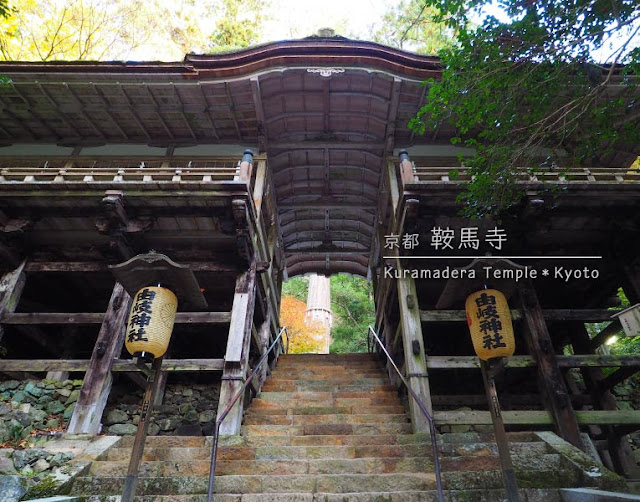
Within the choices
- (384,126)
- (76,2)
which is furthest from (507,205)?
(76,2)

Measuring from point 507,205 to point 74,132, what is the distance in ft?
35.6

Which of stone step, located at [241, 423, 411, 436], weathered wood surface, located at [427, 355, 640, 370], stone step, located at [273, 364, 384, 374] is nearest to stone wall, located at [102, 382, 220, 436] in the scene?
stone step, located at [273, 364, 384, 374]

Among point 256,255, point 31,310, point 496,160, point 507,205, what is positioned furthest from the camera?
point 31,310

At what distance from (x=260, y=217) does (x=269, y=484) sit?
6.39 meters

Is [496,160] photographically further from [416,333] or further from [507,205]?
[416,333]

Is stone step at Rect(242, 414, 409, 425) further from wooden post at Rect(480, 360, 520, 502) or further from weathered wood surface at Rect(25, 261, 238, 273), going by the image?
weathered wood surface at Rect(25, 261, 238, 273)

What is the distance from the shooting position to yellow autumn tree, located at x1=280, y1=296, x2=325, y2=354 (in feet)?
66.5

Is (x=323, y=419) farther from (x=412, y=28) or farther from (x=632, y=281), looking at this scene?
(x=412, y=28)

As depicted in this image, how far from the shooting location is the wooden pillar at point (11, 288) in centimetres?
784

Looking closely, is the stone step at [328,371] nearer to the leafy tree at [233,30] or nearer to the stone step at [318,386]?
the stone step at [318,386]

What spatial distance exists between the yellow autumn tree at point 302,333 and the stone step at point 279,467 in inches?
573

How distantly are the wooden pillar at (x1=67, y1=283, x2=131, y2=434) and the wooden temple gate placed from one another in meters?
0.03

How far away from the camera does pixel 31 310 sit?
9938mm

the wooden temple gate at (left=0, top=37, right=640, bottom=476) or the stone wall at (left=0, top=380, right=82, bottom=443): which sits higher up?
the wooden temple gate at (left=0, top=37, right=640, bottom=476)
